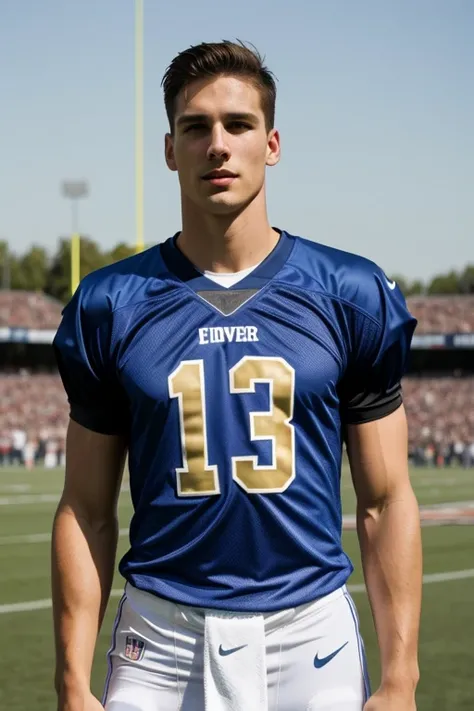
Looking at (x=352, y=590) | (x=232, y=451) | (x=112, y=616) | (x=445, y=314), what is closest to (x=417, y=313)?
(x=445, y=314)

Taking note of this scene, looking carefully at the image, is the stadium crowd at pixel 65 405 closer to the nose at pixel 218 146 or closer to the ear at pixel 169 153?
the ear at pixel 169 153

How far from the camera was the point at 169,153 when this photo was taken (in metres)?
2.69

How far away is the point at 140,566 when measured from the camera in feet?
8.43

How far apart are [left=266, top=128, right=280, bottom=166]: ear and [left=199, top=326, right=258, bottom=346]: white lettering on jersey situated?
37cm

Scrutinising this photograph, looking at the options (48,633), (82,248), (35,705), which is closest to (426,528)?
(48,633)

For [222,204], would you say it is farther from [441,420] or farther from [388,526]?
[441,420]

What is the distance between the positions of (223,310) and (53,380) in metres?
43.7

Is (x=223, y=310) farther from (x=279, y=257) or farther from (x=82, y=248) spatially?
(x=82, y=248)

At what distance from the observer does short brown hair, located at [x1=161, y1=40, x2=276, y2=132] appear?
260 cm

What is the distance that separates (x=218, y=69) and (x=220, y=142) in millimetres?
172

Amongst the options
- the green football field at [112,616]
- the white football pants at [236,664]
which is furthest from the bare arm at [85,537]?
the green football field at [112,616]

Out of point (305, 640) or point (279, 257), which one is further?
point (279, 257)

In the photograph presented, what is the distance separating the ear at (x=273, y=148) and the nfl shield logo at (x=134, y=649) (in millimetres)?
1009

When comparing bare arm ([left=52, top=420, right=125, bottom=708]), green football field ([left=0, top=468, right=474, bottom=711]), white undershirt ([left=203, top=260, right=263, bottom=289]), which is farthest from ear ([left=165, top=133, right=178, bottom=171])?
green football field ([left=0, top=468, right=474, bottom=711])
